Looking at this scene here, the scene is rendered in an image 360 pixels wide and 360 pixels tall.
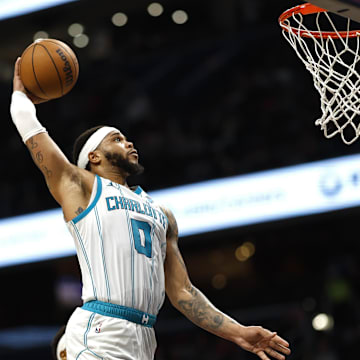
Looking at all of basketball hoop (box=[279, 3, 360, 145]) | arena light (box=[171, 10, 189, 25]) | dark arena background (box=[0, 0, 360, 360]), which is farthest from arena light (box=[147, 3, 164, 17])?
basketball hoop (box=[279, 3, 360, 145])

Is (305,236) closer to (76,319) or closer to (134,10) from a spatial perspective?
(134,10)

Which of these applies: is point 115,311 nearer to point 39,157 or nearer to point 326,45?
point 39,157

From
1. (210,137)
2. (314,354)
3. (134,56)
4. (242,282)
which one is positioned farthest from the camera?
(242,282)

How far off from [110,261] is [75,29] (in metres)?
9.42

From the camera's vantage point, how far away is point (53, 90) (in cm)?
385

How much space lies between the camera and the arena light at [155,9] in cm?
1173

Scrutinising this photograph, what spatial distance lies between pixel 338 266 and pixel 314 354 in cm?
229

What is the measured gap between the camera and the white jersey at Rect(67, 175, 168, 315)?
3.54m

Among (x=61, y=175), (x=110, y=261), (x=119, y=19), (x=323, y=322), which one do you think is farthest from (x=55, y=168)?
(x=119, y=19)

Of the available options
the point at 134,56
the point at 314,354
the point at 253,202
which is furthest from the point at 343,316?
the point at 134,56

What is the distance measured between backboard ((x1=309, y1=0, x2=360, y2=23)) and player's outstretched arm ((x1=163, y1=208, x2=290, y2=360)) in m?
1.34

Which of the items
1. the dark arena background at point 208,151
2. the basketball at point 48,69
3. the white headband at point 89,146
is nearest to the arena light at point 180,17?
the dark arena background at point 208,151

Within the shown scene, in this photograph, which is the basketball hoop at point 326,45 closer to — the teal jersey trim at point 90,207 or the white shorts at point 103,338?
the teal jersey trim at point 90,207

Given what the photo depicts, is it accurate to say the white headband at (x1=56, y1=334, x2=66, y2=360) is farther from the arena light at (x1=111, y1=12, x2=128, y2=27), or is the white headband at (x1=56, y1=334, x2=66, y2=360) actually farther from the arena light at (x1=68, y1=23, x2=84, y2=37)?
the arena light at (x1=68, y1=23, x2=84, y2=37)
